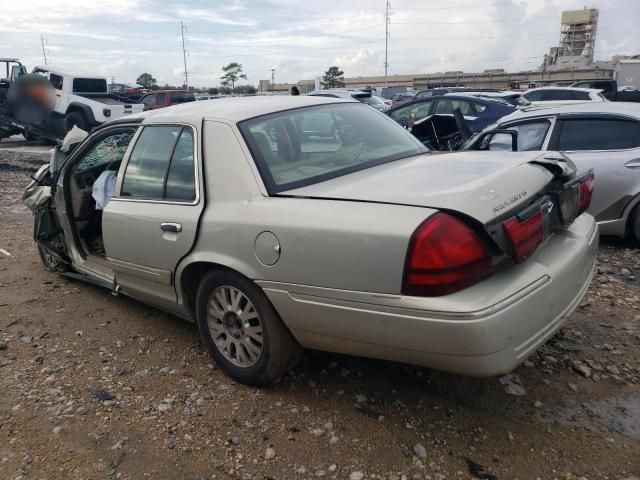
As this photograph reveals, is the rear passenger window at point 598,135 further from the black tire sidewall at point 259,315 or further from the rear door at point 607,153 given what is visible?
the black tire sidewall at point 259,315

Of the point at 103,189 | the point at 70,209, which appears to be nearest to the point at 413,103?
the point at 103,189

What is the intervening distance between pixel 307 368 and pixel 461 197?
1.55 metres

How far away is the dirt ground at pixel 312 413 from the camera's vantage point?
245 centimetres

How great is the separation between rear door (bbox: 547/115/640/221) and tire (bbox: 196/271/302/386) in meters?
3.51

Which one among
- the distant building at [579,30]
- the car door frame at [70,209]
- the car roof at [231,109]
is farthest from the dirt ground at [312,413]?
the distant building at [579,30]

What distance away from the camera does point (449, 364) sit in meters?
2.27

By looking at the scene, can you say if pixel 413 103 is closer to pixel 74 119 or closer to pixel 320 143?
pixel 320 143

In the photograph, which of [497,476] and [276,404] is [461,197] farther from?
[276,404]

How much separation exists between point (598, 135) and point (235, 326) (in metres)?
4.21

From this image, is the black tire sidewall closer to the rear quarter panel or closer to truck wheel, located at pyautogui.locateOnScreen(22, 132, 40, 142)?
the rear quarter panel

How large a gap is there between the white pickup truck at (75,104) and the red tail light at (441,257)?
15679mm

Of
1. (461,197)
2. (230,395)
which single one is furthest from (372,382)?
(461,197)

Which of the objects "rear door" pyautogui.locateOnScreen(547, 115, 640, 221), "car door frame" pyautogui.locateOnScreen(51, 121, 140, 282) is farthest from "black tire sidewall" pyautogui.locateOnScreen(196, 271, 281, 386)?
"rear door" pyautogui.locateOnScreen(547, 115, 640, 221)

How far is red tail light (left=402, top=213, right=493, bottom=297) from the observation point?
2.18 meters
